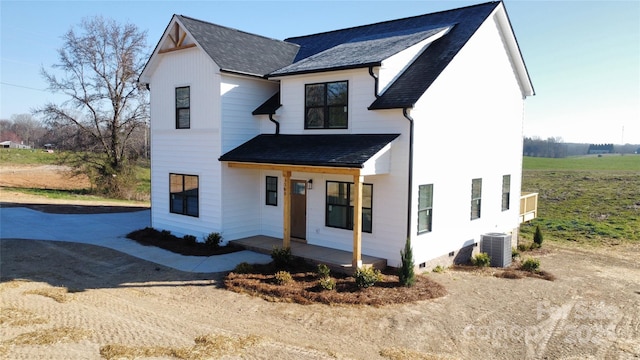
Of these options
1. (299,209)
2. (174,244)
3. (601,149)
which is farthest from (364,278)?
(601,149)

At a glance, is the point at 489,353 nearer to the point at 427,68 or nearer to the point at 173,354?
the point at 173,354

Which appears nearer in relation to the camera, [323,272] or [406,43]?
[323,272]

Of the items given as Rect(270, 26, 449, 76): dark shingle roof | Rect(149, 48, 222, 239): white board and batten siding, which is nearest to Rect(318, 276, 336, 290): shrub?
Rect(149, 48, 222, 239): white board and batten siding

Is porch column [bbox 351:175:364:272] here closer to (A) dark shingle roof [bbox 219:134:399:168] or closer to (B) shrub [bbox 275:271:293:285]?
(A) dark shingle roof [bbox 219:134:399:168]

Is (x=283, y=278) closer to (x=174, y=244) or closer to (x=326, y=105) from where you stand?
(x=326, y=105)

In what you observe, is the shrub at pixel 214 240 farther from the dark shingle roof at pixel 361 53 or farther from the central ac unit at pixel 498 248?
the central ac unit at pixel 498 248

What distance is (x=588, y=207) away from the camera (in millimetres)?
30562

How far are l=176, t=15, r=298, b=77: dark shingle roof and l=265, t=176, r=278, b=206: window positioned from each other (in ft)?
11.7

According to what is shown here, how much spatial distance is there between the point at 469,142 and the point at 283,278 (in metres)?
7.85

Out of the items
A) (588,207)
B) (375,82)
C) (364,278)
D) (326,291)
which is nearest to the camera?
(326,291)

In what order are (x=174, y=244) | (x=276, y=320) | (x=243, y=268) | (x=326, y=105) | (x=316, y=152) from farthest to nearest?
(x=174, y=244)
(x=326, y=105)
(x=316, y=152)
(x=243, y=268)
(x=276, y=320)

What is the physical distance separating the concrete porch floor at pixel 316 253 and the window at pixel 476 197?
465cm

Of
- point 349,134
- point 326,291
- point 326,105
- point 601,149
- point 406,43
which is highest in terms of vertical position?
point 406,43

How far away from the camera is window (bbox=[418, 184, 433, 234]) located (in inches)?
515
